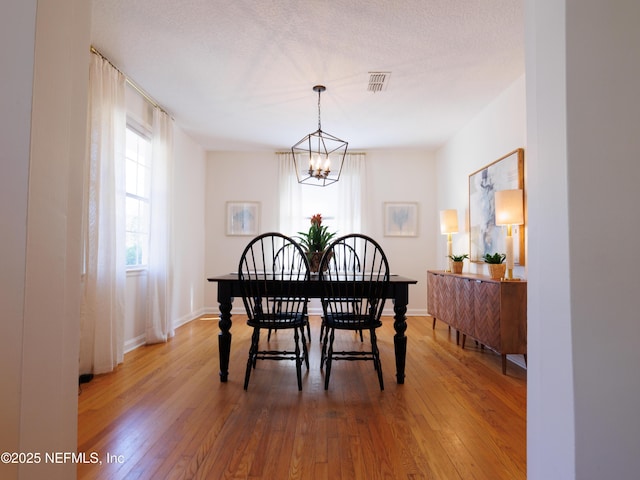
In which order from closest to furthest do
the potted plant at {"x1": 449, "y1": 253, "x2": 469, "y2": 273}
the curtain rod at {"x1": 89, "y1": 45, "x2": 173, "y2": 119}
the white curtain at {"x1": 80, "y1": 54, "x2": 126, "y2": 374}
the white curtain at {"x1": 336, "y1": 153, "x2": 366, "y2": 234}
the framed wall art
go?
1. the white curtain at {"x1": 80, "y1": 54, "x2": 126, "y2": 374}
2. the curtain rod at {"x1": 89, "y1": 45, "x2": 173, "y2": 119}
3. the framed wall art
4. the potted plant at {"x1": 449, "y1": 253, "x2": 469, "y2": 273}
5. the white curtain at {"x1": 336, "y1": 153, "x2": 366, "y2": 234}

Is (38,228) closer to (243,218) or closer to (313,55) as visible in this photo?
(313,55)

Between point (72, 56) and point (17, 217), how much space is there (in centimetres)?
44

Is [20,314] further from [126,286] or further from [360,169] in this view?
[360,169]

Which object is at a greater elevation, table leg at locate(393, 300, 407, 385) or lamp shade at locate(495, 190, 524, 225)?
lamp shade at locate(495, 190, 524, 225)

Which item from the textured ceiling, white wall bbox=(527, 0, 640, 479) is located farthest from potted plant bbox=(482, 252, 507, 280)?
white wall bbox=(527, 0, 640, 479)

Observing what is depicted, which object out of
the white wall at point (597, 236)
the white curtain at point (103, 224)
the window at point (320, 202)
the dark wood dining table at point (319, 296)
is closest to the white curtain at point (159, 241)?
the white curtain at point (103, 224)

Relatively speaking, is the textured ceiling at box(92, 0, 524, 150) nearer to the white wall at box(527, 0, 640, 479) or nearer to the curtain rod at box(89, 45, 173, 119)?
the curtain rod at box(89, 45, 173, 119)

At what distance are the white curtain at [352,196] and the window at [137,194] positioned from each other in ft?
9.63

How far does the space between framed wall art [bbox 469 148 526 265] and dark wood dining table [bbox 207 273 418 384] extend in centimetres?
141

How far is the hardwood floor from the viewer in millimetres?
1570

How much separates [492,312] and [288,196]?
12.2 feet

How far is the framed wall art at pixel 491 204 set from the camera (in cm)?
328

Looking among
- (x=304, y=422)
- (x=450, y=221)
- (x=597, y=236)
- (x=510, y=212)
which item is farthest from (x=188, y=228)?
(x=597, y=236)

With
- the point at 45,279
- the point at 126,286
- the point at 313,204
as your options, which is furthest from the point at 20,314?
the point at 313,204
